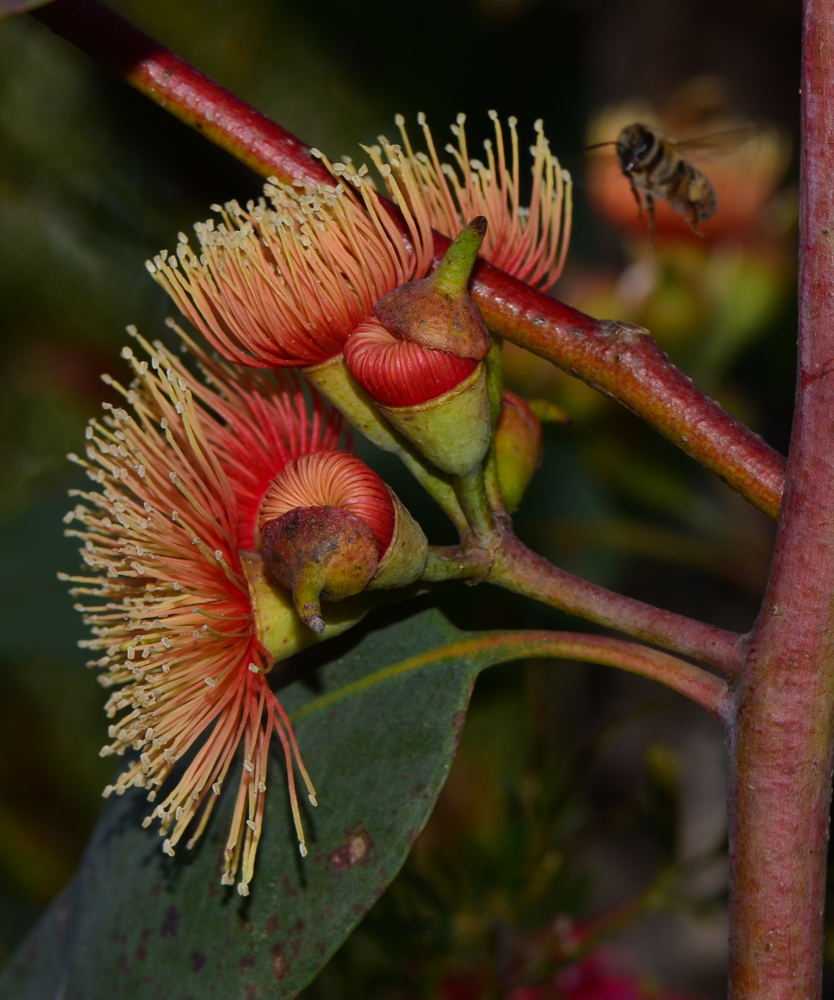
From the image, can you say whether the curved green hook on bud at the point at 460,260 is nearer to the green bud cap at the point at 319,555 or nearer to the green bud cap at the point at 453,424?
the green bud cap at the point at 453,424

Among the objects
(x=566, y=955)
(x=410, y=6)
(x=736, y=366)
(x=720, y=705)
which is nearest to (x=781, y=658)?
(x=720, y=705)

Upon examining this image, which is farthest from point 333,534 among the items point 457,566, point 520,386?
point 520,386

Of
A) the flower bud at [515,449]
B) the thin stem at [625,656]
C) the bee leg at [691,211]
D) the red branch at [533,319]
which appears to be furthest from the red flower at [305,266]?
the bee leg at [691,211]

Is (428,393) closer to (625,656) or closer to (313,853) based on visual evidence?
(625,656)

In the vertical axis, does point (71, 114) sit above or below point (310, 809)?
above

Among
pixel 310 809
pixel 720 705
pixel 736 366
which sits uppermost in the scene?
pixel 736 366

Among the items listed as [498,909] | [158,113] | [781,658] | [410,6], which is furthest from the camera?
[410,6]

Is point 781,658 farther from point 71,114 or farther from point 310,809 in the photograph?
point 71,114
